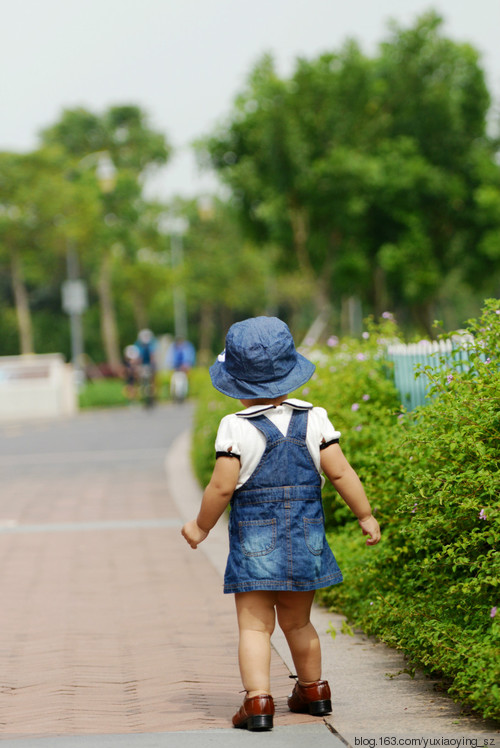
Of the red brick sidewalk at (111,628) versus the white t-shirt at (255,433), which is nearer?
the white t-shirt at (255,433)

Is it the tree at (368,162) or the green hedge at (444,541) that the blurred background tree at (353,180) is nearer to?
the tree at (368,162)

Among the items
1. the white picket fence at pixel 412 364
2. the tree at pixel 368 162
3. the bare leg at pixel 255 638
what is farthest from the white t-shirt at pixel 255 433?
the tree at pixel 368 162

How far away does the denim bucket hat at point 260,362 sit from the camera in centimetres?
392

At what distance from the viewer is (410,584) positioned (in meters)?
4.65

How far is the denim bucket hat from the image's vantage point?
3.92 m

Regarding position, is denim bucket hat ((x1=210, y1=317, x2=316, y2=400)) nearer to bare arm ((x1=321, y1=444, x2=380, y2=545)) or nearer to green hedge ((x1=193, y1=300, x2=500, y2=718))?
bare arm ((x1=321, y1=444, x2=380, y2=545))

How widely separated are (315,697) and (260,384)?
1.09 m

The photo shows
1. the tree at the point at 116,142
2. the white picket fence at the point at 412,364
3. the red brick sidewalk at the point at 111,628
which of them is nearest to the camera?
the red brick sidewalk at the point at 111,628

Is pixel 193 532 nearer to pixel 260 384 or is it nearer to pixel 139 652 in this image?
pixel 260 384

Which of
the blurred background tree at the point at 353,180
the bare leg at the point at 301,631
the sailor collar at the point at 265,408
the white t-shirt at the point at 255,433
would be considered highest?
→ the blurred background tree at the point at 353,180

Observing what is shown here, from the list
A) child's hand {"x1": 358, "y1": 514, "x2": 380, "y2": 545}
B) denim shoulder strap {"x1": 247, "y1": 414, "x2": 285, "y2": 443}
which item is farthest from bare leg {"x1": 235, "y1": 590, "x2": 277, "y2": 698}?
denim shoulder strap {"x1": 247, "y1": 414, "x2": 285, "y2": 443}

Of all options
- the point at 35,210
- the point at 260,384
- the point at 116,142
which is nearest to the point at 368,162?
the point at 35,210

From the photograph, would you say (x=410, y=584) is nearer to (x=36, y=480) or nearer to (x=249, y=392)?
(x=249, y=392)

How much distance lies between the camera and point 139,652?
16.7ft
